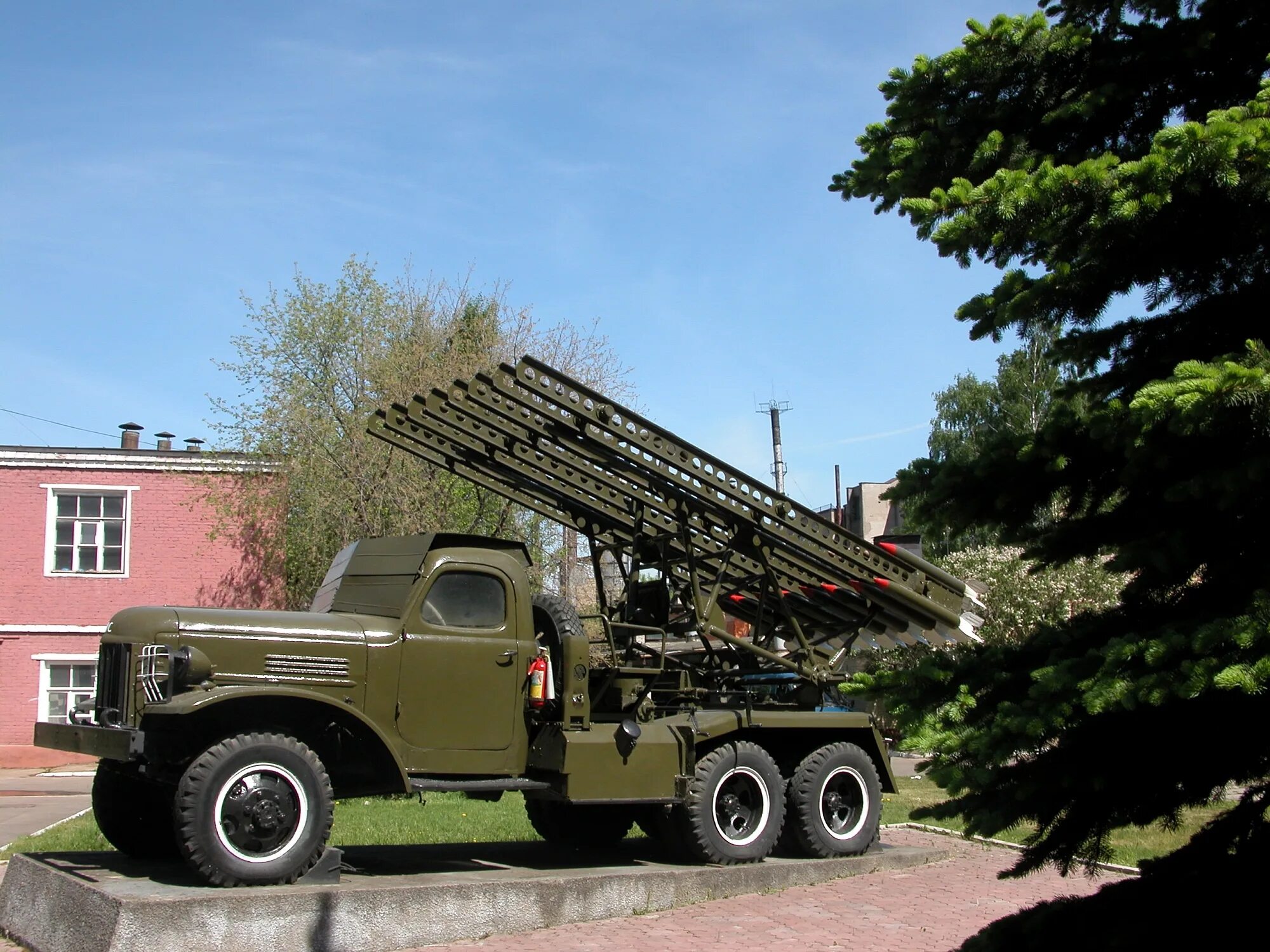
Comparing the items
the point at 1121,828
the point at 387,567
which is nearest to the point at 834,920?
the point at 387,567

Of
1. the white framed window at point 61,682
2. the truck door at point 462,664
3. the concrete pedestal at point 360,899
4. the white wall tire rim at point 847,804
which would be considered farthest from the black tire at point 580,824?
the white framed window at point 61,682

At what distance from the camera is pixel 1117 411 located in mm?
3785

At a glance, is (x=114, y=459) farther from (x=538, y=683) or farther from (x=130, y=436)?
(x=538, y=683)

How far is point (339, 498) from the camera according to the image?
838 inches

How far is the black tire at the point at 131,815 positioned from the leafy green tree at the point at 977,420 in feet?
18.2

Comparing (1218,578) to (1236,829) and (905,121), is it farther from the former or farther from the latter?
(905,121)

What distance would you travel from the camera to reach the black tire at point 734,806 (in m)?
9.55

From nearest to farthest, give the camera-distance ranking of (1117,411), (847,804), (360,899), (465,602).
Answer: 1. (1117,411)
2. (360,899)
3. (465,602)
4. (847,804)

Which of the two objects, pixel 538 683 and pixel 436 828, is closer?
pixel 538 683

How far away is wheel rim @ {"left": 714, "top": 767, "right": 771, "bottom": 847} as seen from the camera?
385 inches

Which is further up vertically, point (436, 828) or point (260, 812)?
point (260, 812)

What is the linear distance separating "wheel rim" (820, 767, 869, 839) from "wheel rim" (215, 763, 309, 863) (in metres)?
4.35

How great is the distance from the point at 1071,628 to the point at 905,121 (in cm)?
194

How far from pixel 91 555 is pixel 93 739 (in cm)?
2082
